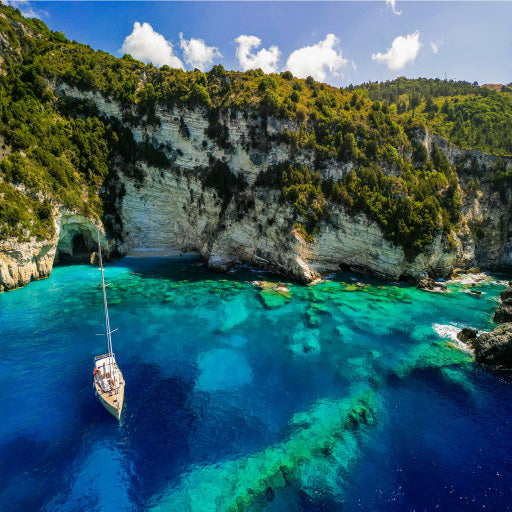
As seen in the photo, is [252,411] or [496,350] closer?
[252,411]

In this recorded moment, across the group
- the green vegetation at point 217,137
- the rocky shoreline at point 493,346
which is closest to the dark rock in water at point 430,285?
the green vegetation at point 217,137

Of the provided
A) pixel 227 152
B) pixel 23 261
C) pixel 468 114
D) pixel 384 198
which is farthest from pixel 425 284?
pixel 468 114

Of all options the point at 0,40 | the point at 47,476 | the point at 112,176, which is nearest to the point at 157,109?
the point at 112,176

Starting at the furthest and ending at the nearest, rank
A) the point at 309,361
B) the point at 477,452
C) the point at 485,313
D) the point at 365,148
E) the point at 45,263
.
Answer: the point at 365,148 → the point at 45,263 → the point at 485,313 → the point at 309,361 → the point at 477,452

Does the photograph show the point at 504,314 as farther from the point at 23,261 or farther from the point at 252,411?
the point at 23,261

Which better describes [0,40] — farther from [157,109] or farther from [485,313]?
[485,313]

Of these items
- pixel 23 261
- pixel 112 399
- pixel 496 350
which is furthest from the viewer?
pixel 23 261
